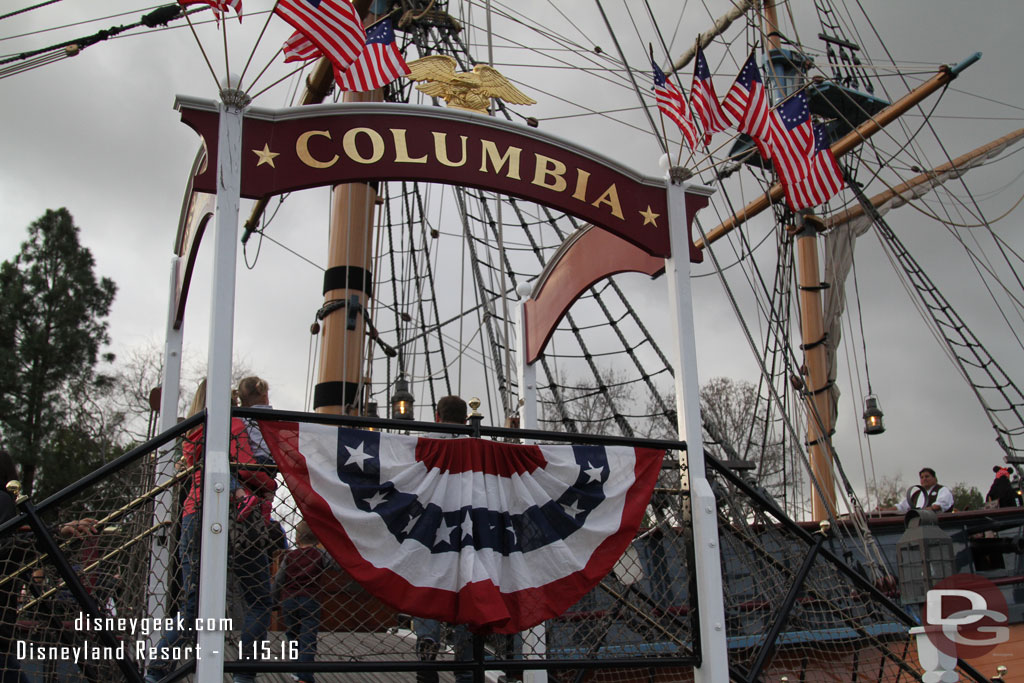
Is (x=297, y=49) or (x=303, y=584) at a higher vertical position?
(x=297, y=49)

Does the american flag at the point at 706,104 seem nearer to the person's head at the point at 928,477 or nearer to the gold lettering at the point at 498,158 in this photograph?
the gold lettering at the point at 498,158

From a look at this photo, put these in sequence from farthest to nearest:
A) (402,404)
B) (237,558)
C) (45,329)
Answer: (45,329) < (402,404) < (237,558)

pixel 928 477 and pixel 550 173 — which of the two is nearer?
pixel 550 173

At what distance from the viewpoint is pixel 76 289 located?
29547 mm

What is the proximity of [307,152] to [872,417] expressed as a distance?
14024 millimetres

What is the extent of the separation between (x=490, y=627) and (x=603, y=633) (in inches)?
35.3

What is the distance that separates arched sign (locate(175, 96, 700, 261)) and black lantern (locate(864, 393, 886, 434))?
1228cm

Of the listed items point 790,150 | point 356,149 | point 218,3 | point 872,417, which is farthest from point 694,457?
point 872,417

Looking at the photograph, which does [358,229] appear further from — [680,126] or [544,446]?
[544,446]

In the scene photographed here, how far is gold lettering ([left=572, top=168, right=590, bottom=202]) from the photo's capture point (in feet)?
13.4

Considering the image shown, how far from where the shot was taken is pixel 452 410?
495 centimetres

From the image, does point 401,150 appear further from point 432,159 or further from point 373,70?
point 373,70

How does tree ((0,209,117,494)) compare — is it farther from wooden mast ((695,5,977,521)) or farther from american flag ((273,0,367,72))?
american flag ((273,0,367,72))

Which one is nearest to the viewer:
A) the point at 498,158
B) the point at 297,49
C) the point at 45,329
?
the point at 498,158
